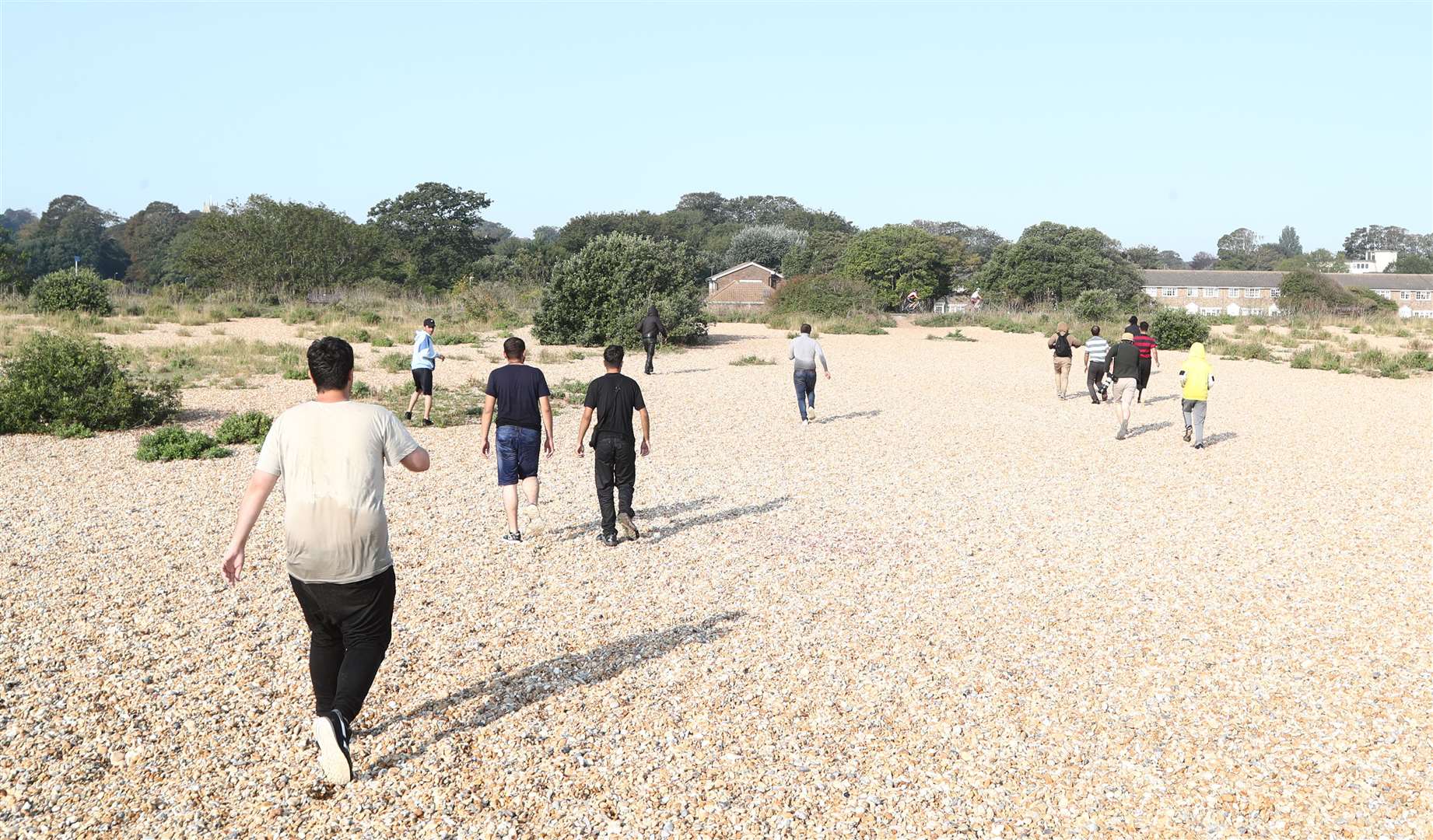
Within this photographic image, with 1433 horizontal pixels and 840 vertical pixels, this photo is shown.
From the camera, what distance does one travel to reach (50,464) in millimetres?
11664

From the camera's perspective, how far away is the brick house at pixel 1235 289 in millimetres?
90562

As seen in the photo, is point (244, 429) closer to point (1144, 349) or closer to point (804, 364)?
point (804, 364)

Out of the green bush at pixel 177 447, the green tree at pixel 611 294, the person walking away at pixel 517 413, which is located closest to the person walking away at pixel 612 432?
the person walking away at pixel 517 413

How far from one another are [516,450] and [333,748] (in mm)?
3921

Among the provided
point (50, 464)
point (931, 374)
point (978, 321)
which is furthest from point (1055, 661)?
point (978, 321)

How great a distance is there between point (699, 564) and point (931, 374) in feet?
60.5

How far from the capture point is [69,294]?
3120cm

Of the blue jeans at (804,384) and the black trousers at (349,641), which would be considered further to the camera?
the blue jeans at (804,384)

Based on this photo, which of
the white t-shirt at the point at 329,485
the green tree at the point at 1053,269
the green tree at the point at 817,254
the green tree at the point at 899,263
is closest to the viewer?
the white t-shirt at the point at 329,485

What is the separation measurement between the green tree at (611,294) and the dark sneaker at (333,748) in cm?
2608

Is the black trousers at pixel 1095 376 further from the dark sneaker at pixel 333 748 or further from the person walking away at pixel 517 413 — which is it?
the dark sneaker at pixel 333 748

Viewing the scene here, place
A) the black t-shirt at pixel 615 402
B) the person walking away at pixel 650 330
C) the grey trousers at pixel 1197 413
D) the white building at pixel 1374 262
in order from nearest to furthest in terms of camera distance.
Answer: the black t-shirt at pixel 615 402
the grey trousers at pixel 1197 413
the person walking away at pixel 650 330
the white building at pixel 1374 262

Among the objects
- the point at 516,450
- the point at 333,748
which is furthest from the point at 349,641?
the point at 516,450

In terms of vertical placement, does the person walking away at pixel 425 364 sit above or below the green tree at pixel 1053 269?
below
